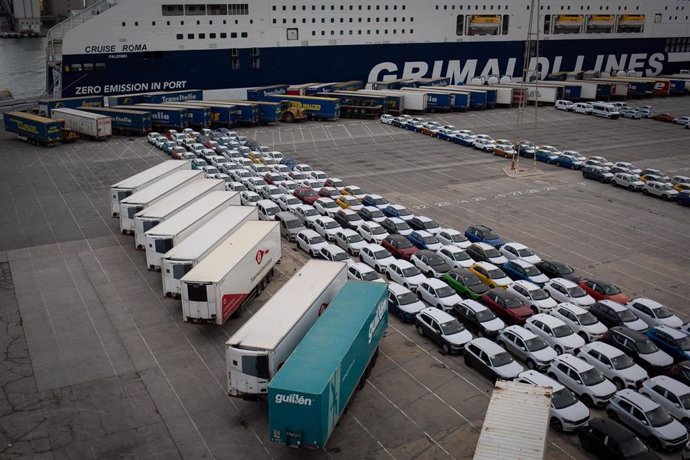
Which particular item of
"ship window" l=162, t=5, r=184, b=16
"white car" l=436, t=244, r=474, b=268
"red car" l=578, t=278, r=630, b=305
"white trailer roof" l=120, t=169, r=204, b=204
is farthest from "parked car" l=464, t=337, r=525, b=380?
"ship window" l=162, t=5, r=184, b=16

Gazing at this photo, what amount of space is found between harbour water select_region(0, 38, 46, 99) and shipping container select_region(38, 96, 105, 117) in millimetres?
40142

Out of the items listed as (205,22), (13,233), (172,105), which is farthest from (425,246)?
(205,22)

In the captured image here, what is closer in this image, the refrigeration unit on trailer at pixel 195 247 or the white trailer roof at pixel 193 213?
the refrigeration unit on trailer at pixel 195 247

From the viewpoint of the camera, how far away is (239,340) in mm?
16609

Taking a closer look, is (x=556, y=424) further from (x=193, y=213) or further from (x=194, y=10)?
(x=194, y=10)

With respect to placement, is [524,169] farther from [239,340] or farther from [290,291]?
[239,340]

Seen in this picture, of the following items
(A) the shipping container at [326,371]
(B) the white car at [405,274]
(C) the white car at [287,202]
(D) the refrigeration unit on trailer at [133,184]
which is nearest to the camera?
(A) the shipping container at [326,371]

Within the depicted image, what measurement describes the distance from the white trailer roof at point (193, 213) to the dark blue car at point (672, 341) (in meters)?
17.0

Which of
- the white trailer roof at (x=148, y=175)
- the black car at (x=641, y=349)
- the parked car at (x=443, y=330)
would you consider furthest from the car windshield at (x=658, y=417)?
the white trailer roof at (x=148, y=175)

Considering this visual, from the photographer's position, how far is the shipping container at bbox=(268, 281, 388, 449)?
14.1 metres

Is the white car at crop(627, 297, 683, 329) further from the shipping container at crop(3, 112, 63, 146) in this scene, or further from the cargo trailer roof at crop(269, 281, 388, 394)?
the shipping container at crop(3, 112, 63, 146)

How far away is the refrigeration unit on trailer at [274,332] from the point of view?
1619 centimetres

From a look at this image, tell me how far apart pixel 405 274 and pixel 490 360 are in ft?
22.6

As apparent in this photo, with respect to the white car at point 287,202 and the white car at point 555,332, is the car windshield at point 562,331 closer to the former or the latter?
the white car at point 555,332
